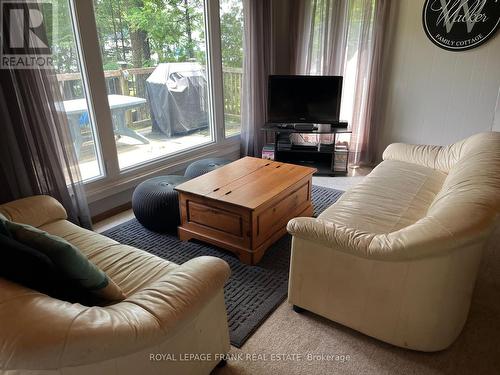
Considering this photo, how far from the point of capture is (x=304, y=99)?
4.02 metres

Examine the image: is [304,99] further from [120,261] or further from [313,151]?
[120,261]

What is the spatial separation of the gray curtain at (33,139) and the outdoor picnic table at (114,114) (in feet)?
0.74

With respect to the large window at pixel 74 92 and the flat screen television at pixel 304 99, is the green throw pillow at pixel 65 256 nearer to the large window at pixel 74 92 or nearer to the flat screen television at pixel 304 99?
the large window at pixel 74 92

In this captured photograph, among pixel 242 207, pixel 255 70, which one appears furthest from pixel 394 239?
pixel 255 70

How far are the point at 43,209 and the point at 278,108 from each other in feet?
8.98

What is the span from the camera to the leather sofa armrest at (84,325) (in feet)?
2.96

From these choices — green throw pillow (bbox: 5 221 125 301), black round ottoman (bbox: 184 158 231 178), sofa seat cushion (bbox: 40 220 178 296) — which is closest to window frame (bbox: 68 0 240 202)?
black round ottoman (bbox: 184 158 231 178)

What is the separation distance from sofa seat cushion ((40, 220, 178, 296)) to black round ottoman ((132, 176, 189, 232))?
0.72 m

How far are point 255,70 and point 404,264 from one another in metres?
3.19

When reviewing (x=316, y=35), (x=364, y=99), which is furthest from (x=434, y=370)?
(x=316, y=35)

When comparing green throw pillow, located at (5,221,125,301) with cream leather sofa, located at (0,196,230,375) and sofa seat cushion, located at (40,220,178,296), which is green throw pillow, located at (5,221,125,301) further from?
sofa seat cushion, located at (40,220,178,296)

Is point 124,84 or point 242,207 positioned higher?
point 124,84

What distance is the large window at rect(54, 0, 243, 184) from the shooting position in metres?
2.75

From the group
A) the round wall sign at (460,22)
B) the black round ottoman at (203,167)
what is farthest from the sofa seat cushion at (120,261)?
the round wall sign at (460,22)
